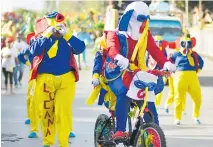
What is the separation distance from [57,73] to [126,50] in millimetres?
1051

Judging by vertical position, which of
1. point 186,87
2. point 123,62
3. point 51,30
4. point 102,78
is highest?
point 51,30

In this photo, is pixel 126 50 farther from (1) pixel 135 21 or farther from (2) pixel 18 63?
(2) pixel 18 63

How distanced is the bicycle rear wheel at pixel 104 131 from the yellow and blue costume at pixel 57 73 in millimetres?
391

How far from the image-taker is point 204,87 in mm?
22500

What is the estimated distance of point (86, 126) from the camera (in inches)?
554

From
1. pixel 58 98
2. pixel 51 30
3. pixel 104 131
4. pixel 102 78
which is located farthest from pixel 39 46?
pixel 104 131

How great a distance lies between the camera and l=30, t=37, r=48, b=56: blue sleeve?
10242 millimetres

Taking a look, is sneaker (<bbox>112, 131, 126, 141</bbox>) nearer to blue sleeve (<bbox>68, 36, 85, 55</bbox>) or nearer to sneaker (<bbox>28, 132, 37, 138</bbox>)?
blue sleeve (<bbox>68, 36, 85, 55</bbox>)

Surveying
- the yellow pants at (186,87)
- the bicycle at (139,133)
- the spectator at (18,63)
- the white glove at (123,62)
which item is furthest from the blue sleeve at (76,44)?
the spectator at (18,63)

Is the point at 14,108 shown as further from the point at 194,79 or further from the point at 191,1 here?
the point at 191,1

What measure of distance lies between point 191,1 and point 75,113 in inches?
1617

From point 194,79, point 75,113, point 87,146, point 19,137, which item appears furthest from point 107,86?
point 75,113

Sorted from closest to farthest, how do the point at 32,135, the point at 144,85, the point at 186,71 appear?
the point at 144,85, the point at 32,135, the point at 186,71

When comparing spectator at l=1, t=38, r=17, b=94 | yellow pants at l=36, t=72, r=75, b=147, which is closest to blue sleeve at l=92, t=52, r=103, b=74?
yellow pants at l=36, t=72, r=75, b=147
